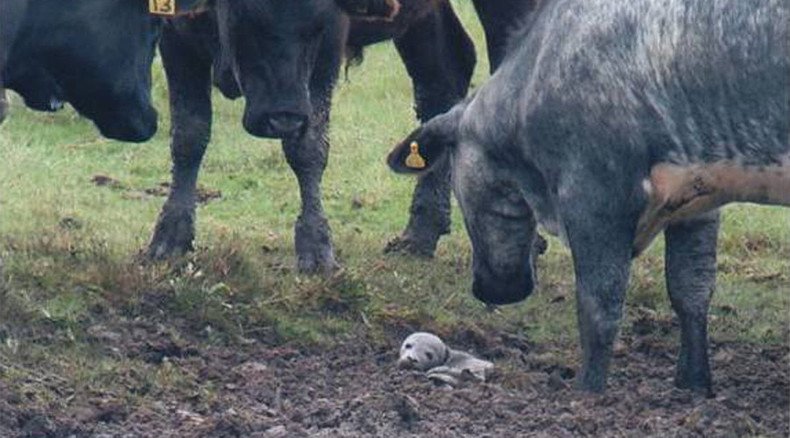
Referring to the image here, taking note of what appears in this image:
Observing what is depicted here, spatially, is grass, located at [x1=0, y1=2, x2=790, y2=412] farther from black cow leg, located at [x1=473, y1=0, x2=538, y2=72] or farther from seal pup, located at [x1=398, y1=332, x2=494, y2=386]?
black cow leg, located at [x1=473, y1=0, x2=538, y2=72]

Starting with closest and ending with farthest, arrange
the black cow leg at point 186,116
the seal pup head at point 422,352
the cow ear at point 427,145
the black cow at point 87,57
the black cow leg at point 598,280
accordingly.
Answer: the black cow leg at point 598,280, the black cow at point 87,57, the seal pup head at point 422,352, the cow ear at point 427,145, the black cow leg at point 186,116

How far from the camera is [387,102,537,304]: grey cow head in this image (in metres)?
9.47

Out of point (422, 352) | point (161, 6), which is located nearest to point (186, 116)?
point (161, 6)

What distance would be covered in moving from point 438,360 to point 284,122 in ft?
5.40

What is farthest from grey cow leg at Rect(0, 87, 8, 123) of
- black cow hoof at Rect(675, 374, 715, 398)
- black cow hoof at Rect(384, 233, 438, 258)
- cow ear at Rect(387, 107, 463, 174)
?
black cow hoof at Rect(384, 233, 438, 258)

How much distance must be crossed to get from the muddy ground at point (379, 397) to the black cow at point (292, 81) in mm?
1308

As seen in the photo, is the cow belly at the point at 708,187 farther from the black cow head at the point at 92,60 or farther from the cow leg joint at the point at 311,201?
the cow leg joint at the point at 311,201

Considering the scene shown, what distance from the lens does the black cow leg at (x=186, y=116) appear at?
10984 mm

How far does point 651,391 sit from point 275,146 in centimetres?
587

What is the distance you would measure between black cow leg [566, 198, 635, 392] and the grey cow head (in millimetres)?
725

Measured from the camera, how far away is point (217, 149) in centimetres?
1455

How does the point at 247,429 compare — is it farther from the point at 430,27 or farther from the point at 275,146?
the point at 275,146

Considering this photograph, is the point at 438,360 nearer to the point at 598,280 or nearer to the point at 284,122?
the point at 598,280

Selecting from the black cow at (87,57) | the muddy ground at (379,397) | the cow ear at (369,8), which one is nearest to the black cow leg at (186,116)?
the cow ear at (369,8)
